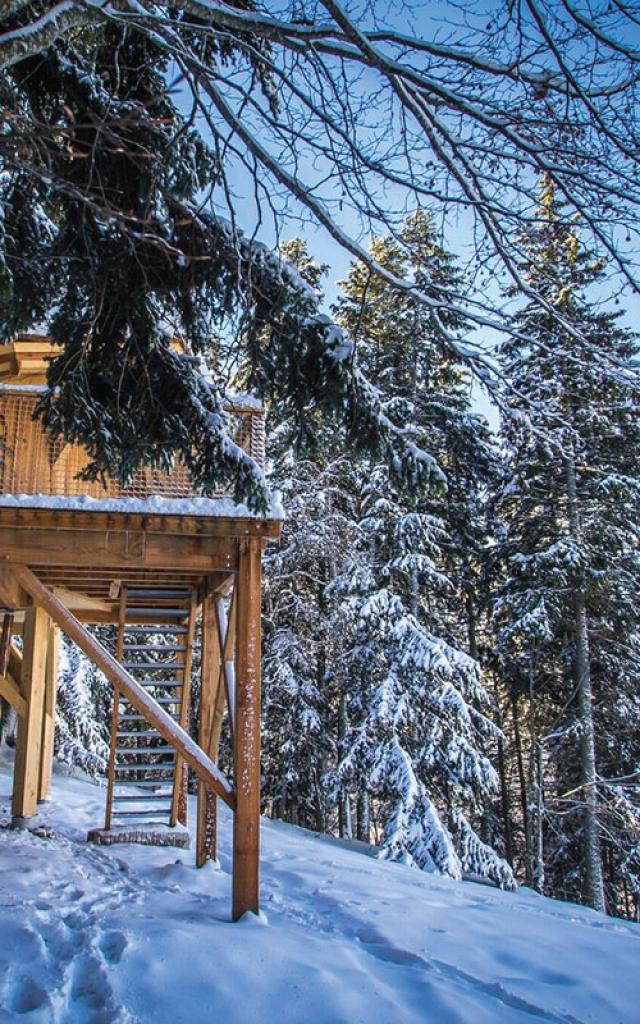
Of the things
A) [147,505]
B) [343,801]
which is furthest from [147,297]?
[343,801]

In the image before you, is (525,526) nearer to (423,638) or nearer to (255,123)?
(423,638)

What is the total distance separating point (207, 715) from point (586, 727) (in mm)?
7471

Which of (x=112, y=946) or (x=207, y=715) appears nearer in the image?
(x=112, y=946)

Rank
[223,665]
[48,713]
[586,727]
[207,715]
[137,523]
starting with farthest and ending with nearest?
[586,727] → [48,713] → [207,715] → [223,665] → [137,523]

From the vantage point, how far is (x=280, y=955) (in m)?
4.00

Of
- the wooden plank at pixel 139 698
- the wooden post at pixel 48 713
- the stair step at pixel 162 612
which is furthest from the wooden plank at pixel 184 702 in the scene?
the wooden post at pixel 48 713

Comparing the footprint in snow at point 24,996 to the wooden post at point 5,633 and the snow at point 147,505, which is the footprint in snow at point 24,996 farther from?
the wooden post at point 5,633

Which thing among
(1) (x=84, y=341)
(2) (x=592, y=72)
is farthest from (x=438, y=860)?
(2) (x=592, y=72)

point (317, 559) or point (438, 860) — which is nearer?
point (438, 860)

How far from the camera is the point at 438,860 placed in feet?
35.9

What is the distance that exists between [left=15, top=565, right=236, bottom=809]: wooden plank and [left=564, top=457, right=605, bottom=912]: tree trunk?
26.7 ft

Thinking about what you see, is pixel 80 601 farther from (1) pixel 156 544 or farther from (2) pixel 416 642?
(2) pixel 416 642

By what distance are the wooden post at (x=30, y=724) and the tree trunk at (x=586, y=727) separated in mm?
8202

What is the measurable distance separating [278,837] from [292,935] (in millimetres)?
5997
